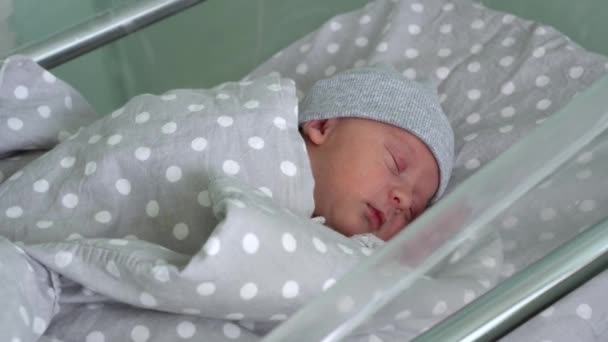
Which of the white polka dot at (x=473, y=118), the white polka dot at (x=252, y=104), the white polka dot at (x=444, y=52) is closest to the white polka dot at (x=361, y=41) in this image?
the white polka dot at (x=444, y=52)

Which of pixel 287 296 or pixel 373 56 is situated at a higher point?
A: pixel 287 296

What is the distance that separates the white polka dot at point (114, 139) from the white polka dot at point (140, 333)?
0.26 m

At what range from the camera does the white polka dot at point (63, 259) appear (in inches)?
31.8

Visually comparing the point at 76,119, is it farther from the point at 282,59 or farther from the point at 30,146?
the point at 282,59

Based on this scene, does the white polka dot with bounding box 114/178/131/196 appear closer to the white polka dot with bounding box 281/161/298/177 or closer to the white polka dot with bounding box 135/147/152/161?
the white polka dot with bounding box 135/147/152/161

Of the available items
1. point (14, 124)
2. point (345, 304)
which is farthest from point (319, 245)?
point (14, 124)

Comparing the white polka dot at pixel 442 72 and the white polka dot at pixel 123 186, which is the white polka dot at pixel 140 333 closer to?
the white polka dot at pixel 123 186

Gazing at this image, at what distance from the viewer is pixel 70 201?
965 millimetres

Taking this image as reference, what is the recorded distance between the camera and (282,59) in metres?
1.43

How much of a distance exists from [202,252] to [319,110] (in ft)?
1.43

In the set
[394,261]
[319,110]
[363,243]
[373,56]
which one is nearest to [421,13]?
[373,56]

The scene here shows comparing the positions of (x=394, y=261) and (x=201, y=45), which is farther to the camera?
(x=201, y=45)

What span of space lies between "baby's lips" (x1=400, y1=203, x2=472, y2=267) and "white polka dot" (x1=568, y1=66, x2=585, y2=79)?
29.3 inches

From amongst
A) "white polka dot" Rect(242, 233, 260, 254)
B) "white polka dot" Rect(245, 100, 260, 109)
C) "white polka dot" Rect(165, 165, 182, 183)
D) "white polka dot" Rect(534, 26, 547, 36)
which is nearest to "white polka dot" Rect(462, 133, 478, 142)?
"white polka dot" Rect(534, 26, 547, 36)
